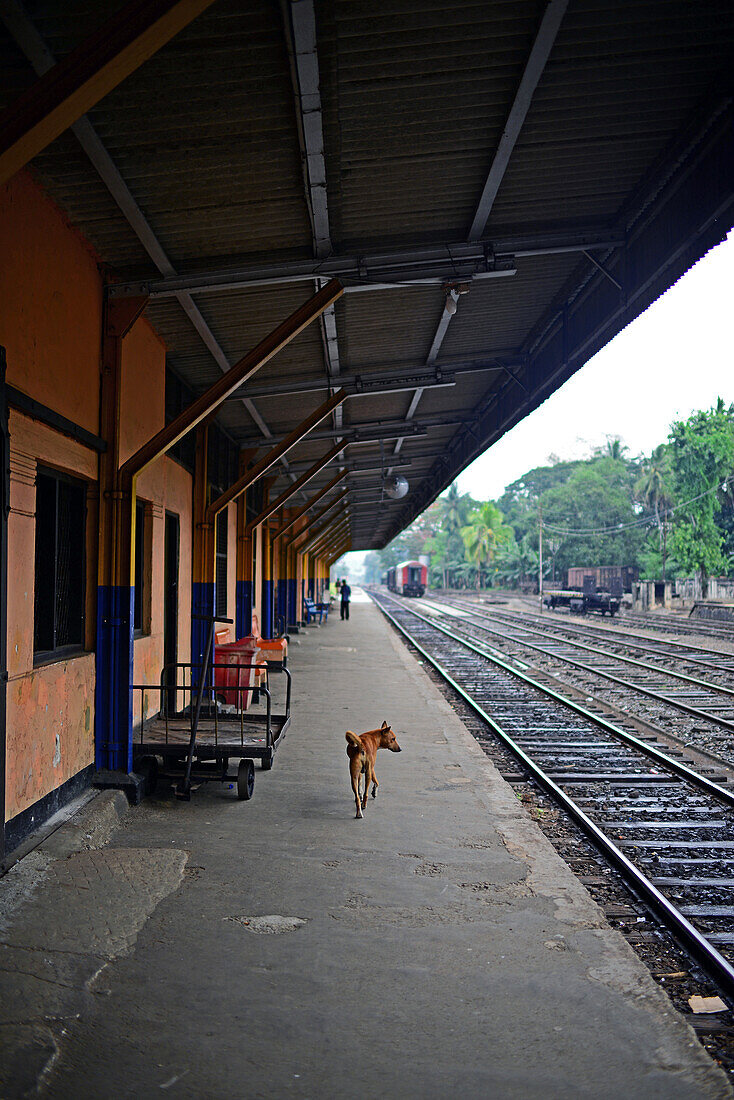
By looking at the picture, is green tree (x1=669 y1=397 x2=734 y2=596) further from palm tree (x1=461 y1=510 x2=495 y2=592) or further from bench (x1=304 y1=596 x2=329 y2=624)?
palm tree (x1=461 y1=510 x2=495 y2=592)

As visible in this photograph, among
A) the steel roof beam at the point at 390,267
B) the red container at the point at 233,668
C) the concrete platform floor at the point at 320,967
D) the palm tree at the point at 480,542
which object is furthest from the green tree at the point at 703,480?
the concrete platform floor at the point at 320,967

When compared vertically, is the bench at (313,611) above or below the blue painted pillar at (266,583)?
below

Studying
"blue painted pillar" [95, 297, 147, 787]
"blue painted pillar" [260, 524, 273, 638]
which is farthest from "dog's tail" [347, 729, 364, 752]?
"blue painted pillar" [260, 524, 273, 638]

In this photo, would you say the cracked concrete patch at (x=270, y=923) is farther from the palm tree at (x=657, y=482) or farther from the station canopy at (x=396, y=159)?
the palm tree at (x=657, y=482)

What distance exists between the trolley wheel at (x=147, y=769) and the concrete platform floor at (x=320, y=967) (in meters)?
0.45

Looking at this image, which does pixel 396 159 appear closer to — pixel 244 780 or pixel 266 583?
pixel 244 780

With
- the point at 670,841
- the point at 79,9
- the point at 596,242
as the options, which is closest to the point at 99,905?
the point at 670,841

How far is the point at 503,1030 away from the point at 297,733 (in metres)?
7.14

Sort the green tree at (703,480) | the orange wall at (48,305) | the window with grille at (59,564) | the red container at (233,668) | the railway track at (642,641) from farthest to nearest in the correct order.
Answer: the green tree at (703,480) → the railway track at (642,641) → the red container at (233,668) → the window with grille at (59,564) → the orange wall at (48,305)

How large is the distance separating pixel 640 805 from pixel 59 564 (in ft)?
18.6

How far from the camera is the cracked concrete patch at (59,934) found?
11.0 feet

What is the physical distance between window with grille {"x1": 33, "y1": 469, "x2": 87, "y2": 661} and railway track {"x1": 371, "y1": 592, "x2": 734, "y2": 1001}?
4.63m

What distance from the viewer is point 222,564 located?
1419cm

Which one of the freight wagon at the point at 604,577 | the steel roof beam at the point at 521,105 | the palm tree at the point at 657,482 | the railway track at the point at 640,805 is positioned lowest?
the railway track at the point at 640,805
